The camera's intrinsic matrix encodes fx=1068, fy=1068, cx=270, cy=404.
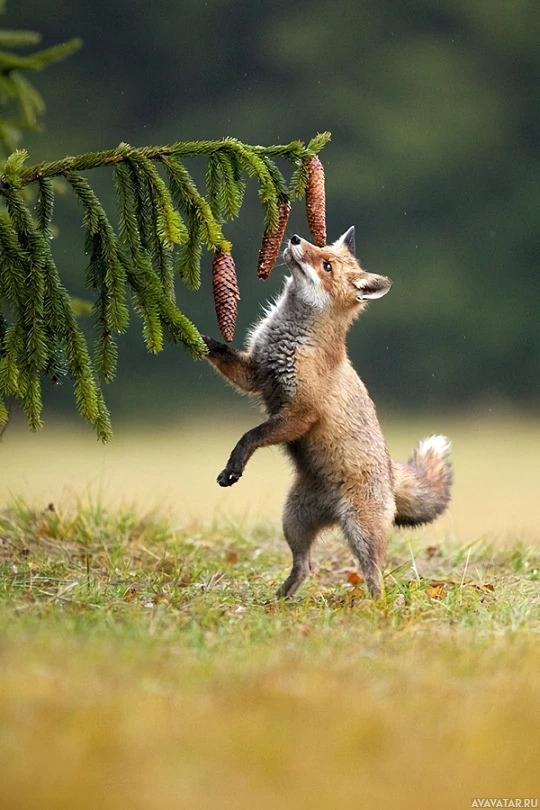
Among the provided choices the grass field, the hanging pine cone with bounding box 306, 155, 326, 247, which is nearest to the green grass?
the grass field

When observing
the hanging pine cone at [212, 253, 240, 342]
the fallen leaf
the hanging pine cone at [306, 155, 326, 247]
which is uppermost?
the hanging pine cone at [306, 155, 326, 247]

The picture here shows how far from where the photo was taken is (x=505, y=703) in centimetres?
222

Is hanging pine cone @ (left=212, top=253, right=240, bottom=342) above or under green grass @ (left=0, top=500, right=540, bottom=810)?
above

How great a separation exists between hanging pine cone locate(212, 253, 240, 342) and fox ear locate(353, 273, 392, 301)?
1.72 feet

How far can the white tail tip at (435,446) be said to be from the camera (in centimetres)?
448

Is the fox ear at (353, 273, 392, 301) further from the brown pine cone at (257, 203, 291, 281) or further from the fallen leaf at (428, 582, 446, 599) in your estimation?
the fallen leaf at (428, 582, 446, 599)

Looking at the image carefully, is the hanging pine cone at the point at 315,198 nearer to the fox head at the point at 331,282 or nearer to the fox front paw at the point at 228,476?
the fox head at the point at 331,282

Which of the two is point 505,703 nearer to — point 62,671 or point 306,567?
point 62,671

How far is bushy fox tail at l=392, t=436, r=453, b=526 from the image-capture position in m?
4.21

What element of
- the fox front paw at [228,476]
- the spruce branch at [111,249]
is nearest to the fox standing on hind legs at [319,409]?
the fox front paw at [228,476]

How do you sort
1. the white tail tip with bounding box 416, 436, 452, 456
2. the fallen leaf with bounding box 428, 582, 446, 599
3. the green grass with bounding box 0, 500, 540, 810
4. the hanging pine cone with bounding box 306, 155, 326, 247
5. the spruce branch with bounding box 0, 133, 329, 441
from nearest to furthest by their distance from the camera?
1. the green grass with bounding box 0, 500, 540, 810
2. the spruce branch with bounding box 0, 133, 329, 441
3. the hanging pine cone with bounding box 306, 155, 326, 247
4. the fallen leaf with bounding box 428, 582, 446, 599
5. the white tail tip with bounding box 416, 436, 452, 456

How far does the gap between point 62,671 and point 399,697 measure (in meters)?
0.75

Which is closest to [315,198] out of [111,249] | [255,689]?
[111,249]

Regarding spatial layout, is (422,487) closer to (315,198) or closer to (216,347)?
(216,347)
